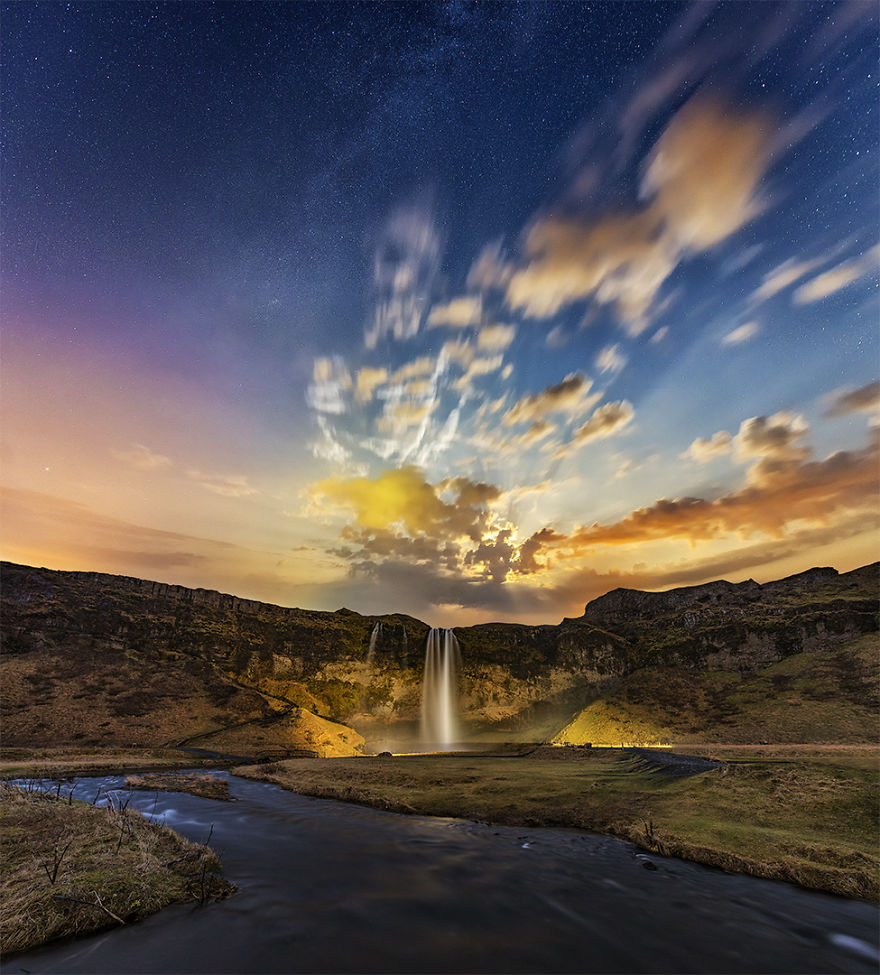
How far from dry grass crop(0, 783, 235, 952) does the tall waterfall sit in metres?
88.6

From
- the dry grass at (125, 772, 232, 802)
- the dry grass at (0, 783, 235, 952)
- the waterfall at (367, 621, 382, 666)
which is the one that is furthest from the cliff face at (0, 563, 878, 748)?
the dry grass at (0, 783, 235, 952)

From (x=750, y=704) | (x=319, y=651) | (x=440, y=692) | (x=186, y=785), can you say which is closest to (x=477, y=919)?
(x=186, y=785)

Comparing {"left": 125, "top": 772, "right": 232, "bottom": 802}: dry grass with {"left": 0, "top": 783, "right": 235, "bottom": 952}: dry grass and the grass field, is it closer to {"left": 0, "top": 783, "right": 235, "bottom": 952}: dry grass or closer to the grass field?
the grass field

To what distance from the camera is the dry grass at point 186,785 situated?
27.7m

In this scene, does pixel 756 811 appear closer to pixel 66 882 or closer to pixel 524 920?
pixel 524 920

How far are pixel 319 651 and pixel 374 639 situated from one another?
13060 millimetres

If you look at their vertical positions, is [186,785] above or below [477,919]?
below

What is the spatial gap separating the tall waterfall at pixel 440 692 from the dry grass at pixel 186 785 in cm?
7059

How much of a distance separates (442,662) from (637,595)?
72.2 m

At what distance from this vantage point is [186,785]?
30109 millimetres

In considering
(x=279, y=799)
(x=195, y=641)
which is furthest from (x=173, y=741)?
(x=279, y=799)

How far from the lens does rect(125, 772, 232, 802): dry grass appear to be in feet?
90.8

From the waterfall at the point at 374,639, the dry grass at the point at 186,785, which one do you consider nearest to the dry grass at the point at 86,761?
the dry grass at the point at 186,785

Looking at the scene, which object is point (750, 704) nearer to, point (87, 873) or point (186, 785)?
point (186, 785)
